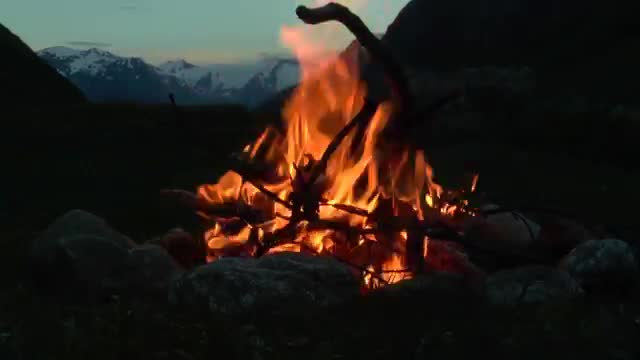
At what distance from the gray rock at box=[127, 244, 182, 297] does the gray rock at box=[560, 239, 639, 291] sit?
396 centimetres

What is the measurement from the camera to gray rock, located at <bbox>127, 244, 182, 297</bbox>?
9.13 meters

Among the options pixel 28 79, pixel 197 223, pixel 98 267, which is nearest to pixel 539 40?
pixel 28 79

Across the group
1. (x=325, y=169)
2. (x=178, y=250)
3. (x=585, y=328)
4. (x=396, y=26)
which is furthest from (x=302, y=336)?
(x=396, y=26)

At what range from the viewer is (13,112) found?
30719mm

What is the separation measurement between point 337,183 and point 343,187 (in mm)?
112

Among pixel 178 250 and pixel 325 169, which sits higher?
pixel 325 169

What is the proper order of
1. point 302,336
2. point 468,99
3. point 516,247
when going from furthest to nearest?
point 468,99, point 516,247, point 302,336

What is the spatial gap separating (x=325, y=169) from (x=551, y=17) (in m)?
90.8

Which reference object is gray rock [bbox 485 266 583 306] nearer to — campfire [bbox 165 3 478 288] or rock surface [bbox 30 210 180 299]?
campfire [bbox 165 3 478 288]

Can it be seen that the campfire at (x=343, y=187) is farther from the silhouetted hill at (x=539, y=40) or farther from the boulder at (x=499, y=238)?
the silhouetted hill at (x=539, y=40)

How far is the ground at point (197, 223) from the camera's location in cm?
614

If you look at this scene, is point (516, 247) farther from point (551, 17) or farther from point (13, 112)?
point (551, 17)

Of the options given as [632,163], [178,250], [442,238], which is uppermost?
[442,238]

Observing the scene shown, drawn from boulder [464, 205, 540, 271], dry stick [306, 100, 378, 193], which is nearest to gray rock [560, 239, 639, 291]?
boulder [464, 205, 540, 271]
